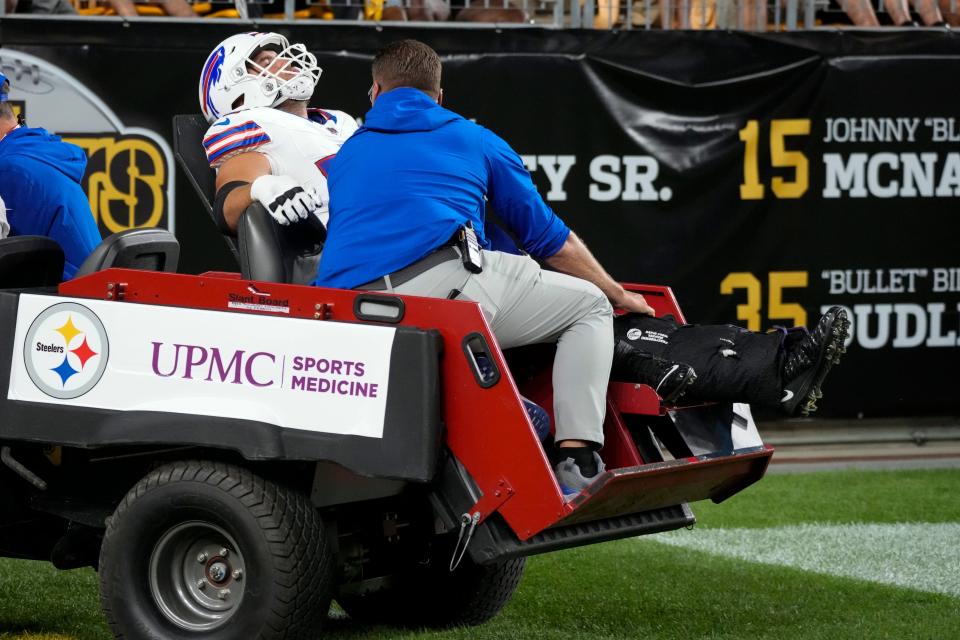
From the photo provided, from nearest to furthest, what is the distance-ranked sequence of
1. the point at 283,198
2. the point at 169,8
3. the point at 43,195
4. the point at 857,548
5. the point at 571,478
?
the point at 571,478, the point at 283,198, the point at 43,195, the point at 857,548, the point at 169,8

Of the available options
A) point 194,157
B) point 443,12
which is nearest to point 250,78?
point 194,157

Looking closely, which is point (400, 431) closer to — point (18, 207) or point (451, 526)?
point (451, 526)

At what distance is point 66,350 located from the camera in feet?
15.5

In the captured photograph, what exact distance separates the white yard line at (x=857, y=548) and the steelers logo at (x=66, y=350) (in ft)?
10.8

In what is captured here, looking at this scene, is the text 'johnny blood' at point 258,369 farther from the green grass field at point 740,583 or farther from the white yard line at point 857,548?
the white yard line at point 857,548

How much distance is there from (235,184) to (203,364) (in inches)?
34.1

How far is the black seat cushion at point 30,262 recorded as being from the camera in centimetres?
510

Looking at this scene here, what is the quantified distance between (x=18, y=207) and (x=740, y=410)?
278cm

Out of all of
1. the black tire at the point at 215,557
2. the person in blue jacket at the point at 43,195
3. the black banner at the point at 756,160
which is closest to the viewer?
the black tire at the point at 215,557

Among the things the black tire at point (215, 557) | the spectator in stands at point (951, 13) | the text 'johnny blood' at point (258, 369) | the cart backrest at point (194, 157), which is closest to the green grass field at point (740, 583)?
the black tire at point (215, 557)

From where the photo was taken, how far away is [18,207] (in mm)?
5793

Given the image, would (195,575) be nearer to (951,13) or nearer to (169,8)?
(169,8)

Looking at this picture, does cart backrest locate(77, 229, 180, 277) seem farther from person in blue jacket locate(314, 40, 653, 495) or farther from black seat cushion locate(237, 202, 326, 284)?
person in blue jacket locate(314, 40, 653, 495)

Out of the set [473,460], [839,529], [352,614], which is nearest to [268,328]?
[473,460]
